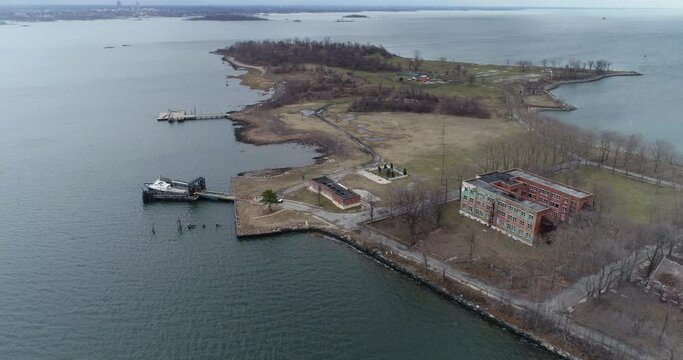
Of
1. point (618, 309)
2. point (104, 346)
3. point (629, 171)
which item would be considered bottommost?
point (104, 346)

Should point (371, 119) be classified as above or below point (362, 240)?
above

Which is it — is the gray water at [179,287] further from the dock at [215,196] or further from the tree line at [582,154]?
the tree line at [582,154]

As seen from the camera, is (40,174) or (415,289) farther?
(40,174)

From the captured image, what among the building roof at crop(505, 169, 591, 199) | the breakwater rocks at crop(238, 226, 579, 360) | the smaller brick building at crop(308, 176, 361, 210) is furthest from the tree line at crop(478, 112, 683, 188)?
the breakwater rocks at crop(238, 226, 579, 360)

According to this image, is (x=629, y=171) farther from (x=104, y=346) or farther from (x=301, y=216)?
(x=104, y=346)

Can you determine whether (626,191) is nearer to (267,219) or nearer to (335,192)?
(335,192)

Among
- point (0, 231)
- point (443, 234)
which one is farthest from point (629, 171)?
point (0, 231)

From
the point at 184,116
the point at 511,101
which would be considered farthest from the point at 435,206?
the point at 184,116

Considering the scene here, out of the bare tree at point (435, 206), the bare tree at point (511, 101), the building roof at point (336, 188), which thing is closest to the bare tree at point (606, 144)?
the bare tree at point (511, 101)
